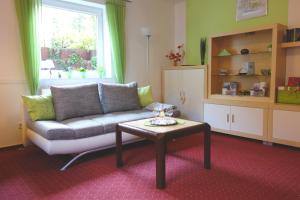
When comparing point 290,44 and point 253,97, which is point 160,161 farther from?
point 290,44

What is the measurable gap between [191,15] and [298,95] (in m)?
2.40

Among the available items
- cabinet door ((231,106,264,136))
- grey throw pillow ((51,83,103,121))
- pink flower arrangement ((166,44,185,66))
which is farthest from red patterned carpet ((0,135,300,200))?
pink flower arrangement ((166,44,185,66))

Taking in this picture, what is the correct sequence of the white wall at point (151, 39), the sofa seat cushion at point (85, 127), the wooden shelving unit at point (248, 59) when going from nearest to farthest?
the sofa seat cushion at point (85, 127) < the wooden shelving unit at point (248, 59) < the white wall at point (151, 39)

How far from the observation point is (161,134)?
2.04 metres

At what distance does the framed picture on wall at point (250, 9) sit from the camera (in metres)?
3.48

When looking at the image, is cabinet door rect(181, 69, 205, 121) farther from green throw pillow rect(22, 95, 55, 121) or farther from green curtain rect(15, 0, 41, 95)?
green curtain rect(15, 0, 41, 95)

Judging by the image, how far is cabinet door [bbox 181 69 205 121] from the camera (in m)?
3.94

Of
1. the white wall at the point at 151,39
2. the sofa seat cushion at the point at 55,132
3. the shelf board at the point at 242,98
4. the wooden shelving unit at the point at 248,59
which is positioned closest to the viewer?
the sofa seat cushion at the point at 55,132

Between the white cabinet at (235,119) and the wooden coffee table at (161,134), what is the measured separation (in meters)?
1.20

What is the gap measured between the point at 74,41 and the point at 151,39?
1.47 metres

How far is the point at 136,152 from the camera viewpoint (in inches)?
117

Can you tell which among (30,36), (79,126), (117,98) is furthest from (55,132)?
(30,36)

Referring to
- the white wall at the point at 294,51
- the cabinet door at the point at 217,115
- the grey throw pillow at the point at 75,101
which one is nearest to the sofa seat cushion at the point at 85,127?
the grey throw pillow at the point at 75,101

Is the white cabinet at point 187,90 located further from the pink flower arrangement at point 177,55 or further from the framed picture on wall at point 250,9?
the framed picture on wall at point 250,9
